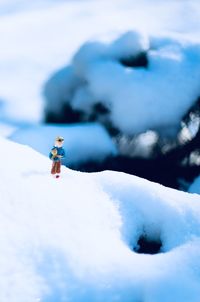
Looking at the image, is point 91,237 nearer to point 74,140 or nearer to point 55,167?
point 55,167

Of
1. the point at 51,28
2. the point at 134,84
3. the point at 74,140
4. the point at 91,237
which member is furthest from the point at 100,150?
the point at 51,28

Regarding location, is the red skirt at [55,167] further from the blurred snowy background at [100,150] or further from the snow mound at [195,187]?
the snow mound at [195,187]

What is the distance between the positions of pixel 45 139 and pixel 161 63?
3966 mm

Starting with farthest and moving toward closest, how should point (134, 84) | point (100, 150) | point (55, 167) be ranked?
1. point (134, 84)
2. point (100, 150)
3. point (55, 167)

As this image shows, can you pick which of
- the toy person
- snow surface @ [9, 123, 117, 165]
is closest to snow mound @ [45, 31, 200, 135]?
snow surface @ [9, 123, 117, 165]

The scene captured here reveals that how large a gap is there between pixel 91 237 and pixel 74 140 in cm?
779

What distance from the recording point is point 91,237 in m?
5.39

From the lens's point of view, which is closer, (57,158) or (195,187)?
(57,158)

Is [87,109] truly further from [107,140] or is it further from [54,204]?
[54,204]

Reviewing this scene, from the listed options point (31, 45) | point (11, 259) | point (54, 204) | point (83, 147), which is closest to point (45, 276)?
point (11, 259)

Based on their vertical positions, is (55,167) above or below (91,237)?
above

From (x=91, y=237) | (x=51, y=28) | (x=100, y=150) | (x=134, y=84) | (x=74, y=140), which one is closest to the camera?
(x=91, y=237)

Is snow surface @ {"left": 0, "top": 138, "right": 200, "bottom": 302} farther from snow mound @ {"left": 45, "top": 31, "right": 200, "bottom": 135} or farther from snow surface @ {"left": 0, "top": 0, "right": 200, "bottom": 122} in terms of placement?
snow surface @ {"left": 0, "top": 0, "right": 200, "bottom": 122}

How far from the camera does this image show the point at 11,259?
4926 mm
